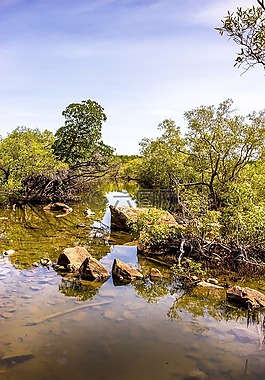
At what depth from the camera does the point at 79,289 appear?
7945 millimetres

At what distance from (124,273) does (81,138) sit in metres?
17.2

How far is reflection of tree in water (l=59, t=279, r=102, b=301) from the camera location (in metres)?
7.60

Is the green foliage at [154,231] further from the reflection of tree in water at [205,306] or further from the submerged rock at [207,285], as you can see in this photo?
the reflection of tree in water at [205,306]

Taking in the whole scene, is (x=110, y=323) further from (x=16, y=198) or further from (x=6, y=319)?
(x=16, y=198)

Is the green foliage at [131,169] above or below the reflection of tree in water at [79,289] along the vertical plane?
above

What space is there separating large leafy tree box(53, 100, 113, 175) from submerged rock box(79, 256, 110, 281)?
51.5ft

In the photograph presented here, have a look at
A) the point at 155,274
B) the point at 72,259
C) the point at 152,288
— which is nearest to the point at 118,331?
the point at 152,288

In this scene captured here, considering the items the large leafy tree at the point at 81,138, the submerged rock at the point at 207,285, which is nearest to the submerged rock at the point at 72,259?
the submerged rock at the point at 207,285

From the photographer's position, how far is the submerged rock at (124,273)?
343 inches

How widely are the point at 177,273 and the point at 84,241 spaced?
4878 mm

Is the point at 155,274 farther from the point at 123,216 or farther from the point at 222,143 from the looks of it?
the point at 222,143

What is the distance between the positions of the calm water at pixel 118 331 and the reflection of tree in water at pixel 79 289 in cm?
→ 2

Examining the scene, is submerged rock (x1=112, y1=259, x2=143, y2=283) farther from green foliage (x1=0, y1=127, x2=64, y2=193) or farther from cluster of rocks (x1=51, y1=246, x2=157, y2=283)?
green foliage (x1=0, y1=127, x2=64, y2=193)

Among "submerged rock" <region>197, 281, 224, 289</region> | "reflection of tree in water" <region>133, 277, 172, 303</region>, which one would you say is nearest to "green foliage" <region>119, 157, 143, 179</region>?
"reflection of tree in water" <region>133, 277, 172, 303</region>
